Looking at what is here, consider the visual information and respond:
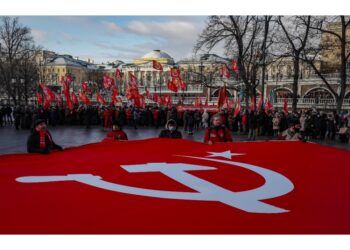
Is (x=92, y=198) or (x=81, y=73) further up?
(x=81, y=73)

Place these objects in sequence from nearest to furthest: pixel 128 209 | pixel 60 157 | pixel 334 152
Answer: pixel 128 209 → pixel 60 157 → pixel 334 152

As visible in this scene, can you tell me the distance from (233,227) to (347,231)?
1.25 m

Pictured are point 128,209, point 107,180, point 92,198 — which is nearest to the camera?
point 128,209

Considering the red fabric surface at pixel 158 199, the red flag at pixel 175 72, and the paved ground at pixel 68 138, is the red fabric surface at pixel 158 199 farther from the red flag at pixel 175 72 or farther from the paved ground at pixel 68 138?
the red flag at pixel 175 72

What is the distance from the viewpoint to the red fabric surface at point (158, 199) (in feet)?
14.0

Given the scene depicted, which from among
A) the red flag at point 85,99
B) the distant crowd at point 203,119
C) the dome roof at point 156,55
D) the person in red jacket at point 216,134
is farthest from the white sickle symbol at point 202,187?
the dome roof at point 156,55

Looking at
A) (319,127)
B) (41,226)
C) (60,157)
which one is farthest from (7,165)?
(319,127)

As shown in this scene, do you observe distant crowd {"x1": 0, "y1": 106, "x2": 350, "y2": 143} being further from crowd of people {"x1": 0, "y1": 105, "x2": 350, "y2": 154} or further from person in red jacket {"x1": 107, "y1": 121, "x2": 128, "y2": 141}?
person in red jacket {"x1": 107, "y1": 121, "x2": 128, "y2": 141}

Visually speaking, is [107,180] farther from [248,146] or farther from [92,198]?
[248,146]

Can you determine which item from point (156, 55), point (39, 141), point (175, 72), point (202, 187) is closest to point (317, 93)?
point (175, 72)

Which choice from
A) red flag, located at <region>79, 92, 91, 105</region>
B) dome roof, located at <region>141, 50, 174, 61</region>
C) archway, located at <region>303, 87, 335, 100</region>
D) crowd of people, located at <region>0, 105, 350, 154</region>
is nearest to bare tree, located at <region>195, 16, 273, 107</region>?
crowd of people, located at <region>0, 105, 350, 154</region>

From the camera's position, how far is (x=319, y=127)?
21469mm

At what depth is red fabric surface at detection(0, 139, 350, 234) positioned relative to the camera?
4266mm

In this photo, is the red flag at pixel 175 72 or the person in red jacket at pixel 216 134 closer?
the person in red jacket at pixel 216 134
